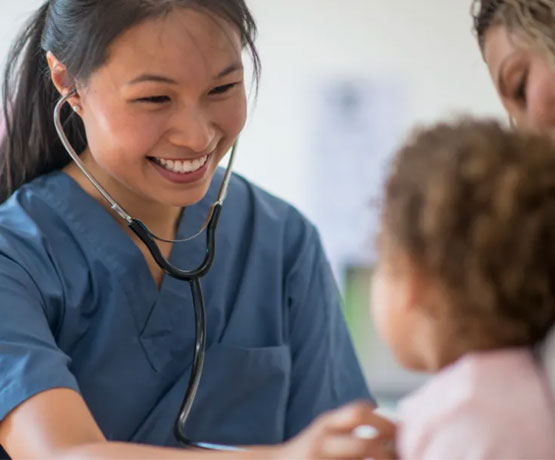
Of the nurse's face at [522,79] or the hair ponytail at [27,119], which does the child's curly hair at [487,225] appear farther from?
the hair ponytail at [27,119]

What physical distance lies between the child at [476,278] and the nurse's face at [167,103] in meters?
0.52

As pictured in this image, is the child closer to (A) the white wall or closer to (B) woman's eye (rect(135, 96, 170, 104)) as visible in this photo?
(B) woman's eye (rect(135, 96, 170, 104))

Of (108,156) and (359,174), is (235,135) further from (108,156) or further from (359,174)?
(359,174)

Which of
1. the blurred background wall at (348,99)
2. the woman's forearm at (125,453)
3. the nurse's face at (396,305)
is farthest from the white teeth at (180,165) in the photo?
the blurred background wall at (348,99)

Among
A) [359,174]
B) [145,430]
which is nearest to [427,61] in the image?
[359,174]

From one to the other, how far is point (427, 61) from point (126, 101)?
6.19ft

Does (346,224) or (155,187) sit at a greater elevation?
(155,187)

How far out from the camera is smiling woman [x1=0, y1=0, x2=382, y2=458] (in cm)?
131

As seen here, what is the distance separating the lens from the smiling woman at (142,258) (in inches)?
51.5

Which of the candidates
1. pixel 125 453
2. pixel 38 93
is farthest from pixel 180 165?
pixel 125 453

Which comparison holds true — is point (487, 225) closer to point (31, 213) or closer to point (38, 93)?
point (31, 213)

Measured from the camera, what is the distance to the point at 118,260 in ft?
4.75

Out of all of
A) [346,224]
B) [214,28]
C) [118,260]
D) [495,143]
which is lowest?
[346,224]

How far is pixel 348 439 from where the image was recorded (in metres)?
0.88
